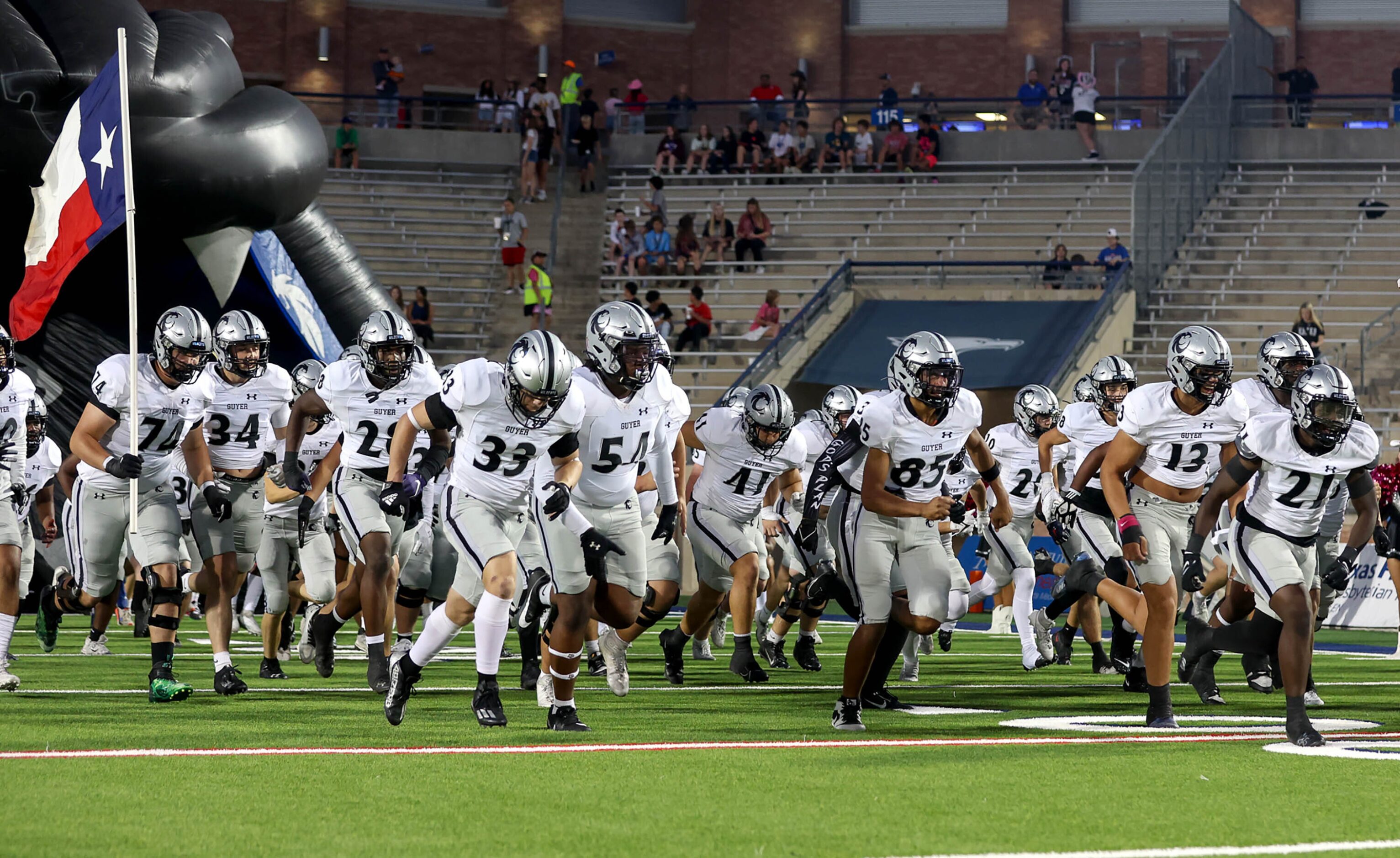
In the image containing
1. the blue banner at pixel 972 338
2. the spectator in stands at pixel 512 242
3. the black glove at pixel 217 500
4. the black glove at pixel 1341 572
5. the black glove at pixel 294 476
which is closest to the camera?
the black glove at pixel 1341 572

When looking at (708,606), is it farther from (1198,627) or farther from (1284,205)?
(1284,205)

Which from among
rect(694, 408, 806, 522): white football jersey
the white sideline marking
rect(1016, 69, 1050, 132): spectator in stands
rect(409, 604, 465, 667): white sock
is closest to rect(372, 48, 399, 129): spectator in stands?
rect(1016, 69, 1050, 132): spectator in stands

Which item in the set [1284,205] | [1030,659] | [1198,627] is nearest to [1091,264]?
[1284,205]

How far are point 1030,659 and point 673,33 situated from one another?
24.9 metres

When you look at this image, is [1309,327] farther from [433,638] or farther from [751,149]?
[433,638]

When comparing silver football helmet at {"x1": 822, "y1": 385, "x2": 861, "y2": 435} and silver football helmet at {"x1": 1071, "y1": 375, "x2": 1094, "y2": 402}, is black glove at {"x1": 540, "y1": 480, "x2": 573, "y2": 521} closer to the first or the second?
silver football helmet at {"x1": 822, "y1": 385, "x2": 861, "y2": 435}

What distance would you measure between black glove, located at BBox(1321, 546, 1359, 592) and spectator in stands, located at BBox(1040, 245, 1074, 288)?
49.4ft

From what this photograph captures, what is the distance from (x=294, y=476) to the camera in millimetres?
9508

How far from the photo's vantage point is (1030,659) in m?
11.3

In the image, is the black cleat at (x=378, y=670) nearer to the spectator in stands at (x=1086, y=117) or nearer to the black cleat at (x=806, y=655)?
the black cleat at (x=806, y=655)

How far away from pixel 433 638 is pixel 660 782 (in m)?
1.96

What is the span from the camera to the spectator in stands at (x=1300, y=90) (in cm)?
2716

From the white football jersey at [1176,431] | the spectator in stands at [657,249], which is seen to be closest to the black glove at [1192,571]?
the white football jersey at [1176,431]

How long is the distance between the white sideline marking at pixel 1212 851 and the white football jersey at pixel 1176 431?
3871 mm
